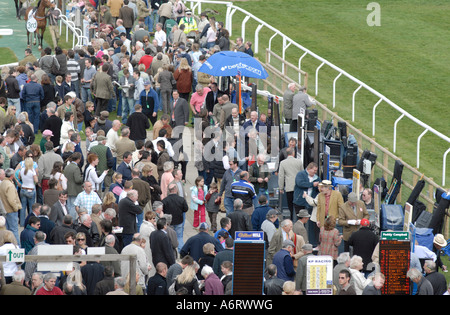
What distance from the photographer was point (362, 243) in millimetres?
15102

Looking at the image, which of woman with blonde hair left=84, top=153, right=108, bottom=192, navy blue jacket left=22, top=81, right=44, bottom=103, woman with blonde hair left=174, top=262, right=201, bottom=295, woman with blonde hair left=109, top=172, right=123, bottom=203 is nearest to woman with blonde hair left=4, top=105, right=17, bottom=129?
navy blue jacket left=22, top=81, right=44, bottom=103

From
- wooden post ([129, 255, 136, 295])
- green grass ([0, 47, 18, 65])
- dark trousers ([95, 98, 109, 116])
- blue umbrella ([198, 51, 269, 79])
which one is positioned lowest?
green grass ([0, 47, 18, 65])

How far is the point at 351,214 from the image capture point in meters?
15.9

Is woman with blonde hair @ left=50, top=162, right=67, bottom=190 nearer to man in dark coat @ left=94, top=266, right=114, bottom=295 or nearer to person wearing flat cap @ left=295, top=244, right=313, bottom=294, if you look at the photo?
man in dark coat @ left=94, top=266, right=114, bottom=295

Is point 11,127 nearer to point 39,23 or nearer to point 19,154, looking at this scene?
point 19,154

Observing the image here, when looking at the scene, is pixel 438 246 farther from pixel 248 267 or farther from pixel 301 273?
pixel 248 267

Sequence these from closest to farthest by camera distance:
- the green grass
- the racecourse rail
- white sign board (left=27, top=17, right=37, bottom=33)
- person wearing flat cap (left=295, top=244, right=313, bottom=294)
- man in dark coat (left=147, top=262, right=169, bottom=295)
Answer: man in dark coat (left=147, top=262, right=169, bottom=295) → person wearing flat cap (left=295, top=244, right=313, bottom=294) → the racecourse rail → white sign board (left=27, top=17, right=37, bottom=33) → the green grass

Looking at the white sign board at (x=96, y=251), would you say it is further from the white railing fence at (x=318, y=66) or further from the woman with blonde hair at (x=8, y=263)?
the white railing fence at (x=318, y=66)

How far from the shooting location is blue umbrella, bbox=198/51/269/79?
20391mm

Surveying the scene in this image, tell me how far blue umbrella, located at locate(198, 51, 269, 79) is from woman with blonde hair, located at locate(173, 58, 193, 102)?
4.73ft

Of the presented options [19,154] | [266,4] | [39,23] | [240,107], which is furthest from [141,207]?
[266,4]

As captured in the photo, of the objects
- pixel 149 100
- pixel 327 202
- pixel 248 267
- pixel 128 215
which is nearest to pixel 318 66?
pixel 149 100

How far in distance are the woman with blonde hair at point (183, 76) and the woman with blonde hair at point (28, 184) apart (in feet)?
20.1
